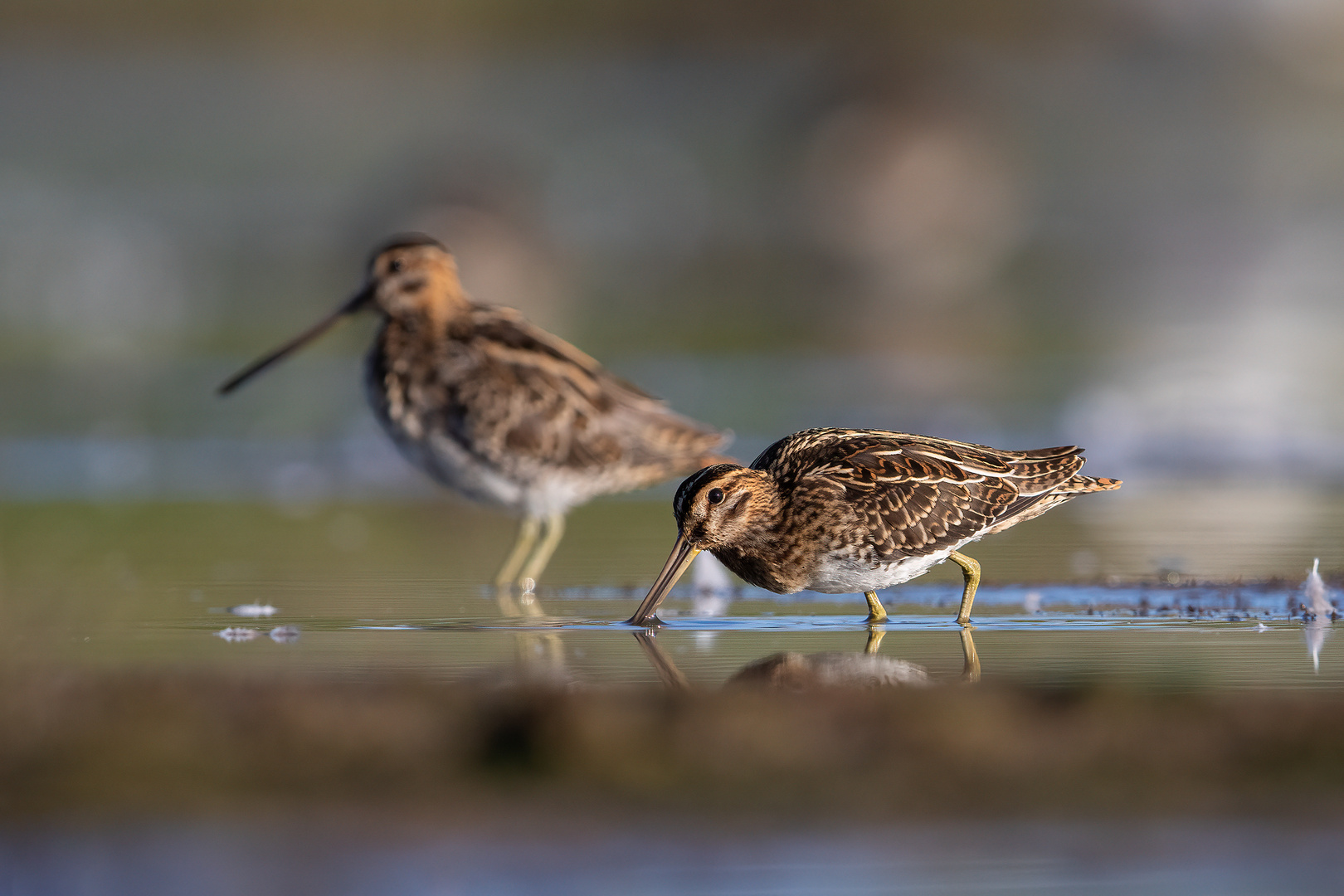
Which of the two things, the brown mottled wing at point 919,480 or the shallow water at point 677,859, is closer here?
the shallow water at point 677,859

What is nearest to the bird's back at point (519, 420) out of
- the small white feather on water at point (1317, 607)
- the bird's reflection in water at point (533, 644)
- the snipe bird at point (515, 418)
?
the snipe bird at point (515, 418)

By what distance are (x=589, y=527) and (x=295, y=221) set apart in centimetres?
1814

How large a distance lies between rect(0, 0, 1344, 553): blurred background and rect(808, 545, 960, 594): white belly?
3337 millimetres

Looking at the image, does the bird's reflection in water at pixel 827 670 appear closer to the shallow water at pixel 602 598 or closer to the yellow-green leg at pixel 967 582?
the shallow water at pixel 602 598

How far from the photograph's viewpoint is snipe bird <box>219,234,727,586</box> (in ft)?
30.5

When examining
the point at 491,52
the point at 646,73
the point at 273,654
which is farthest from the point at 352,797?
the point at 491,52

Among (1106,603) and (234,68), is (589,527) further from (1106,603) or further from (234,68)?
(234,68)

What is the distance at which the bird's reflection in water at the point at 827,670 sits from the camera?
19.3 ft

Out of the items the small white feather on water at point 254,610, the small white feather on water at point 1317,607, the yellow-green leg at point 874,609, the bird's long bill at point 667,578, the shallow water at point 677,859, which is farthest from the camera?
the small white feather on water at point 254,610

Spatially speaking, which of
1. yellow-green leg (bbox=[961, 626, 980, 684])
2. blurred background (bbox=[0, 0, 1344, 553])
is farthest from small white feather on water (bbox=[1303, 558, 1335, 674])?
blurred background (bbox=[0, 0, 1344, 553])

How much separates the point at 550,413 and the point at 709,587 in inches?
60.1

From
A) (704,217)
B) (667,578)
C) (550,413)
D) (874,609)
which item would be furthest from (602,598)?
(704,217)

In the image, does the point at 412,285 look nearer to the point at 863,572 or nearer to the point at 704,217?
the point at 863,572

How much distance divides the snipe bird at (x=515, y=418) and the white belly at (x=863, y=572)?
2121mm
